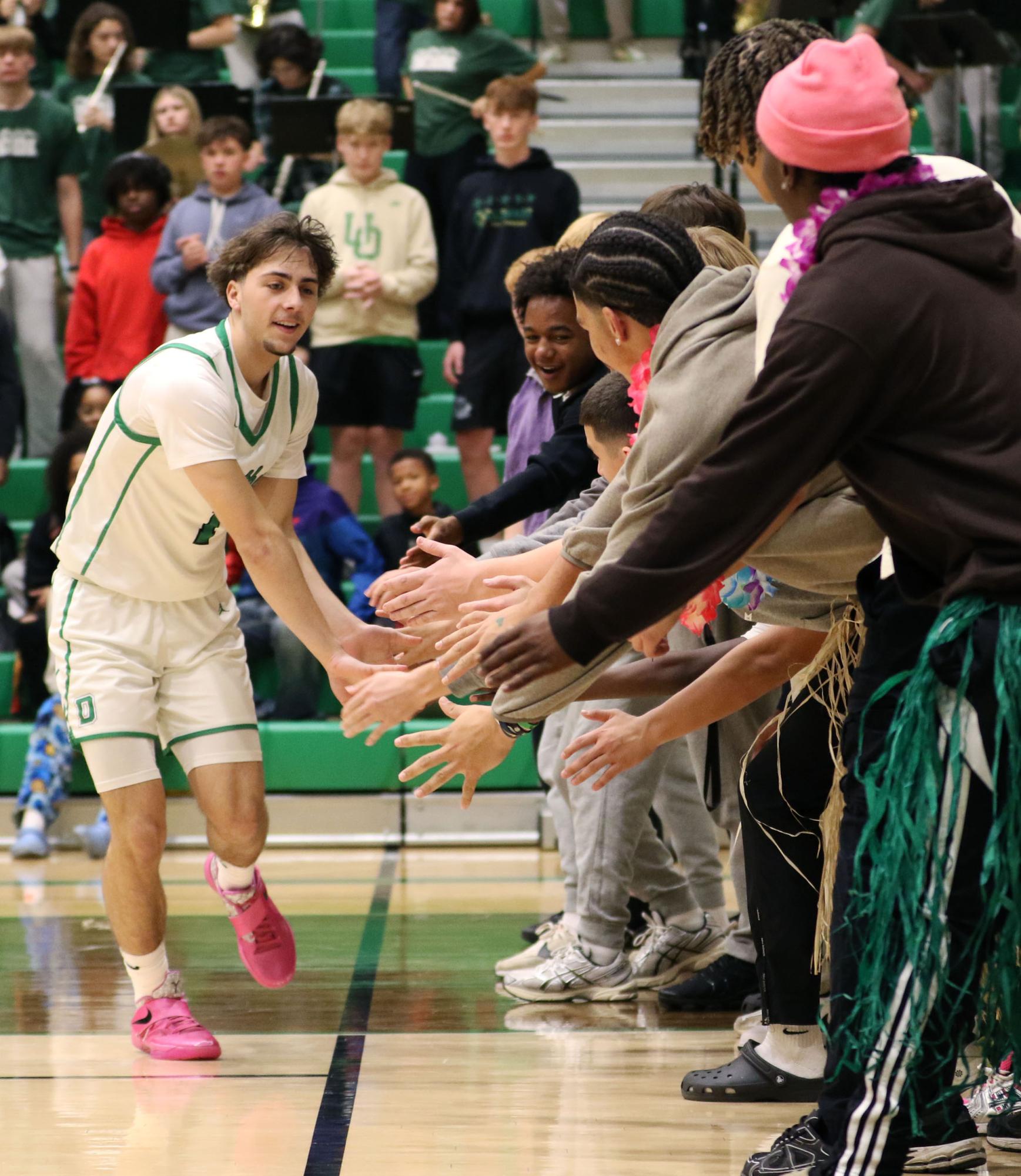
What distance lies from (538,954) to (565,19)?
771cm

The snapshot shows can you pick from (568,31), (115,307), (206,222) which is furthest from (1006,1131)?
Result: (568,31)

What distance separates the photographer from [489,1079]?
3166 mm

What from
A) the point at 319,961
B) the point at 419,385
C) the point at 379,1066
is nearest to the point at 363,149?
the point at 419,385

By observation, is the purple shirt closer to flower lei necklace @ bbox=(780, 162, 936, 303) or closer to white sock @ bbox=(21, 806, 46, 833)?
flower lei necklace @ bbox=(780, 162, 936, 303)

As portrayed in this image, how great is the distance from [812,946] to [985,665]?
959 mm

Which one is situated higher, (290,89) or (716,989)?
(290,89)

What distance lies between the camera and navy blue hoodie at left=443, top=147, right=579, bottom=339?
713 centimetres

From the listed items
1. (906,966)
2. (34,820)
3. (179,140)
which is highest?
(179,140)

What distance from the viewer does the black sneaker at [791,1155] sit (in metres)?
2.48

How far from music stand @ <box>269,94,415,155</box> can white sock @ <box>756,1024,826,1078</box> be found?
5838 millimetres

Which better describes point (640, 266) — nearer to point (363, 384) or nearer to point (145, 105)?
point (363, 384)

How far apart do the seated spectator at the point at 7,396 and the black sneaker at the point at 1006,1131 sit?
5.83 m

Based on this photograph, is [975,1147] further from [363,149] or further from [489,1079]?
[363,149]

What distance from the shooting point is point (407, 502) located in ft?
21.6
